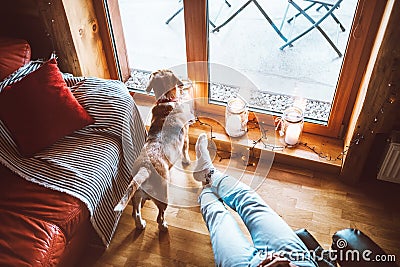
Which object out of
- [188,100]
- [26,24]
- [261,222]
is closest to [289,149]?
[188,100]

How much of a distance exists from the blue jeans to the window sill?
0.56 metres

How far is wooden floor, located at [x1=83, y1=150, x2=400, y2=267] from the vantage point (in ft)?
6.01

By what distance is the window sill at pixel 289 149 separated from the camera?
2.15 m

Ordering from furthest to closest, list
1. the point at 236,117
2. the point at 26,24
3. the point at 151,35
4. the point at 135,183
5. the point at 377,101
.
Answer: the point at 151,35 < the point at 236,117 < the point at 26,24 < the point at 377,101 < the point at 135,183

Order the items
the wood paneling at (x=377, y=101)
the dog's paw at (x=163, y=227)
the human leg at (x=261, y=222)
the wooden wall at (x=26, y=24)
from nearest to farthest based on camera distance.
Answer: the human leg at (x=261, y=222), the wood paneling at (x=377, y=101), the dog's paw at (x=163, y=227), the wooden wall at (x=26, y=24)

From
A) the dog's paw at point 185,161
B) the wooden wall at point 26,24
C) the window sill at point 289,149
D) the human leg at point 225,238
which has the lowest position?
the dog's paw at point 185,161

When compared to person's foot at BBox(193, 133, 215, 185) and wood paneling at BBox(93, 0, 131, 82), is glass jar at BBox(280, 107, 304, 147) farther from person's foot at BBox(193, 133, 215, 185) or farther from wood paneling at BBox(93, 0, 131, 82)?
wood paneling at BBox(93, 0, 131, 82)

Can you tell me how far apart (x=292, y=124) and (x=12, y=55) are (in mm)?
1553

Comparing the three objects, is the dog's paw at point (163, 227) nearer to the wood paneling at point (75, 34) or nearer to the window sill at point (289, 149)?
the window sill at point (289, 149)

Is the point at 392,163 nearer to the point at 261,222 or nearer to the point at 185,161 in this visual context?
→ the point at 261,222

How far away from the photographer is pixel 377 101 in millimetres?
1762

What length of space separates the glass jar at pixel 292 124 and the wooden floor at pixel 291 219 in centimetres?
19

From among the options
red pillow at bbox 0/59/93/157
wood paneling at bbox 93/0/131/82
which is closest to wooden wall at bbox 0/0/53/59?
wood paneling at bbox 93/0/131/82

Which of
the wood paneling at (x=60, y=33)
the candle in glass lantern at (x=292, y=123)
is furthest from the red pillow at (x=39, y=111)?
the candle in glass lantern at (x=292, y=123)
